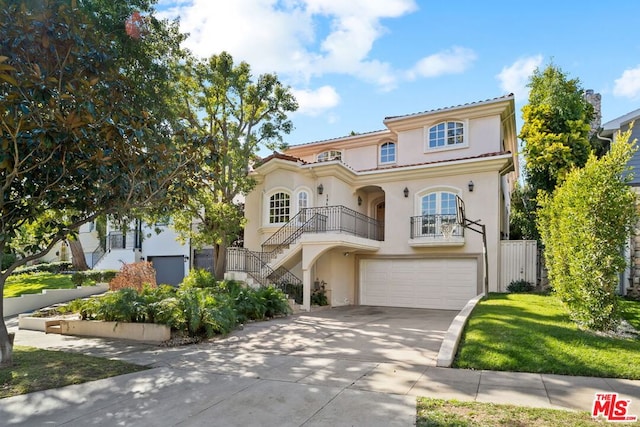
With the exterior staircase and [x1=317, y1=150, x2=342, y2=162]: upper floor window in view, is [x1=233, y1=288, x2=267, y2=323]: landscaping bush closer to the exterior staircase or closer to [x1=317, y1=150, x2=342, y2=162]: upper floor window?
the exterior staircase

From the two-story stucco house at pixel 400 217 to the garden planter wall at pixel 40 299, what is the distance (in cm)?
678

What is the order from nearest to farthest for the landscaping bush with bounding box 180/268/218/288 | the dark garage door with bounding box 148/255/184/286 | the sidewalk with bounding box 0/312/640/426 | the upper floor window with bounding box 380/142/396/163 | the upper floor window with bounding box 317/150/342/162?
the sidewalk with bounding box 0/312/640/426 < the landscaping bush with bounding box 180/268/218/288 < the upper floor window with bounding box 380/142/396/163 < the upper floor window with bounding box 317/150/342/162 < the dark garage door with bounding box 148/255/184/286

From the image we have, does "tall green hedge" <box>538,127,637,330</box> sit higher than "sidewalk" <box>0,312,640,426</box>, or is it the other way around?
"tall green hedge" <box>538,127,637,330</box>

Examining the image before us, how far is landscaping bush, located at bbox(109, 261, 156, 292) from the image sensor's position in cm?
1609

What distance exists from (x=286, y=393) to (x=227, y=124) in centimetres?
1331

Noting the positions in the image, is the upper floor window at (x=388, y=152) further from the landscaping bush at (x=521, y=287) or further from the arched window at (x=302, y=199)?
the landscaping bush at (x=521, y=287)

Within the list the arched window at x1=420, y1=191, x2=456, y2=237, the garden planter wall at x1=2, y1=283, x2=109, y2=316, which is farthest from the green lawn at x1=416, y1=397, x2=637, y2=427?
the garden planter wall at x1=2, y1=283, x2=109, y2=316

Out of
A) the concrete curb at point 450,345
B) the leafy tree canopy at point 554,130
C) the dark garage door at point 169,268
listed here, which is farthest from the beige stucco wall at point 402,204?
the concrete curb at point 450,345

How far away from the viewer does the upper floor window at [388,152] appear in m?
19.6

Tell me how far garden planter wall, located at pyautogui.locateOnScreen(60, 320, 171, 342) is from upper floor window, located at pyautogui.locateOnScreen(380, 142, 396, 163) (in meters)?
13.6

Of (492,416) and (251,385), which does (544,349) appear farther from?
(251,385)

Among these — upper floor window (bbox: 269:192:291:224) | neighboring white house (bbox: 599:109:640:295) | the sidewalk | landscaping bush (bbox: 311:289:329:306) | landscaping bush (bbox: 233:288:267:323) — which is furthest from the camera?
upper floor window (bbox: 269:192:291:224)

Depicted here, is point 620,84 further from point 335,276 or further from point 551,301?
point 335,276

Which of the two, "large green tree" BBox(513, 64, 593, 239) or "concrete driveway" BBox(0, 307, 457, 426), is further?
"large green tree" BBox(513, 64, 593, 239)
